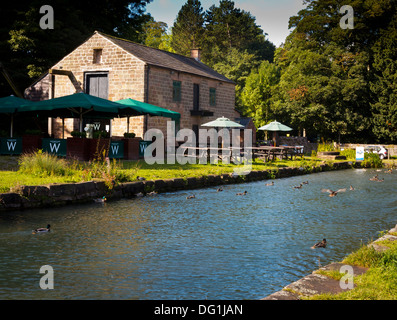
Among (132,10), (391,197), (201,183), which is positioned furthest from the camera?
(132,10)

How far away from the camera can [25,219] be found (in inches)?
417

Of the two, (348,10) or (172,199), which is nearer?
(172,199)

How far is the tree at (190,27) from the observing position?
6925cm

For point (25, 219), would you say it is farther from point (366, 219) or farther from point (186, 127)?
point (186, 127)

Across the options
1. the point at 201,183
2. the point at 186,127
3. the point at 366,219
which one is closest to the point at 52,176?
the point at 201,183

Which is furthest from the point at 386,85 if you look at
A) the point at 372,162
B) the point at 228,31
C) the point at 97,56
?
the point at 228,31

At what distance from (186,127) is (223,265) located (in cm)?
2455

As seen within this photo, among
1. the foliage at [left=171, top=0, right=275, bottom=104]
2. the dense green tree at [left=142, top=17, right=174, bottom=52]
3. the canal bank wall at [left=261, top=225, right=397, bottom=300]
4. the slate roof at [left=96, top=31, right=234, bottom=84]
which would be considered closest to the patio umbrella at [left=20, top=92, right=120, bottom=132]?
the slate roof at [left=96, top=31, right=234, bottom=84]

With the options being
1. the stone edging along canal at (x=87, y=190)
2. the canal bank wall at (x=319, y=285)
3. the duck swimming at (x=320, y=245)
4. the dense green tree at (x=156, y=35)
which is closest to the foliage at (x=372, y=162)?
the stone edging along canal at (x=87, y=190)

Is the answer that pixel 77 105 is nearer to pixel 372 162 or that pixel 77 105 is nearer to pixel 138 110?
pixel 138 110

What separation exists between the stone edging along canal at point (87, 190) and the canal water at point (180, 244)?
0.47 meters

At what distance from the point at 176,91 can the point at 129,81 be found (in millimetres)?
3580

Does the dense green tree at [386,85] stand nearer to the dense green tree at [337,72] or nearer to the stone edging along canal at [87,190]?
the dense green tree at [337,72]

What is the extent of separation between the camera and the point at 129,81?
91.8 ft
